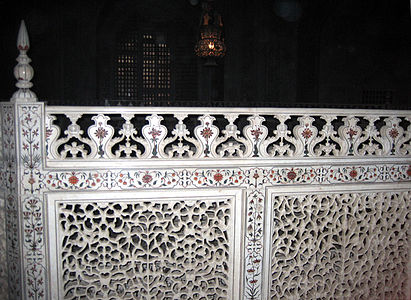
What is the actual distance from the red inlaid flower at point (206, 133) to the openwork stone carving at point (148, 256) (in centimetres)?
37

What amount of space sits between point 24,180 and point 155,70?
7264 mm

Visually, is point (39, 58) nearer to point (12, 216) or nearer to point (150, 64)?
point (150, 64)

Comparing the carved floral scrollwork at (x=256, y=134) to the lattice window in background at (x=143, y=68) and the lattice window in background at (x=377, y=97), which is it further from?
the lattice window in background at (x=143, y=68)

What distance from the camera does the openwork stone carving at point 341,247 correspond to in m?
2.37

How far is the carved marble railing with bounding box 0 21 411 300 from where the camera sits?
6.82ft

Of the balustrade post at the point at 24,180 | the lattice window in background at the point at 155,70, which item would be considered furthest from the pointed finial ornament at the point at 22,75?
the lattice window in background at the point at 155,70

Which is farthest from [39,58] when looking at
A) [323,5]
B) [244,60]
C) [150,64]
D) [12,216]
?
[12,216]

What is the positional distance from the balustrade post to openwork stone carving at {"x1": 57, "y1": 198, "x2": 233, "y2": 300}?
13 centimetres

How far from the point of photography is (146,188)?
215 centimetres

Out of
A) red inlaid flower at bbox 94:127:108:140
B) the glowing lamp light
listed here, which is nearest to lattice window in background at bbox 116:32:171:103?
the glowing lamp light

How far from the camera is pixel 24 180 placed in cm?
204

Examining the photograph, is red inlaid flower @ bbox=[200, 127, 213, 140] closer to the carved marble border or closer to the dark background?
the carved marble border

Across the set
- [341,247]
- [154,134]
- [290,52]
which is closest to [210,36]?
[290,52]

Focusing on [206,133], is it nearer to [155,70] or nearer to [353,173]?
[353,173]
